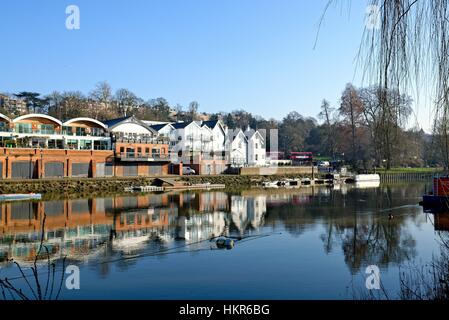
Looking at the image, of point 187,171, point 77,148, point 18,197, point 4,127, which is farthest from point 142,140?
point 18,197

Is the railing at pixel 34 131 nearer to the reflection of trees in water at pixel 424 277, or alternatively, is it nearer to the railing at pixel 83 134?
the railing at pixel 83 134

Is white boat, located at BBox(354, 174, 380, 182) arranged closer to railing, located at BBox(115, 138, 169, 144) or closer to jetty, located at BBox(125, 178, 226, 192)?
jetty, located at BBox(125, 178, 226, 192)

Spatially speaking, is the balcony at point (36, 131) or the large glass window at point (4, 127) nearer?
the large glass window at point (4, 127)

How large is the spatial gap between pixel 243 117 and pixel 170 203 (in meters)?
76.7

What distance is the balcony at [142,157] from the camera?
157 ft

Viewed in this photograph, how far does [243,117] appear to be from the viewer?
349ft

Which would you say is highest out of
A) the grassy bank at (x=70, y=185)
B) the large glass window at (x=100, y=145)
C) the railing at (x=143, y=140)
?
the railing at (x=143, y=140)

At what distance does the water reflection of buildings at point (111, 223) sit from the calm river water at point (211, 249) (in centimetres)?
5

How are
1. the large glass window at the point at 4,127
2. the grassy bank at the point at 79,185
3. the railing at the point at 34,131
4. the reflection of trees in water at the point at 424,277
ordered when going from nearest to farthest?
the reflection of trees in water at the point at 424,277 < the grassy bank at the point at 79,185 < the large glass window at the point at 4,127 < the railing at the point at 34,131

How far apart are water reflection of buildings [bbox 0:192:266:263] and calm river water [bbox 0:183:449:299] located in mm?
55

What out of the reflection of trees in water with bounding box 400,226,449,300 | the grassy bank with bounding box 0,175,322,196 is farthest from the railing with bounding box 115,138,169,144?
the reflection of trees in water with bounding box 400,226,449,300

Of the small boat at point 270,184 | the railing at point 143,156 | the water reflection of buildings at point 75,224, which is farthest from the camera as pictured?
the small boat at point 270,184

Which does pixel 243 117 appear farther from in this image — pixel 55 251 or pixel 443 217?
pixel 55 251

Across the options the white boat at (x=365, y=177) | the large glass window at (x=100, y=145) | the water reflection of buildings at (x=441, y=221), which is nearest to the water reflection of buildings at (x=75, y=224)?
the water reflection of buildings at (x=441, y=221)
